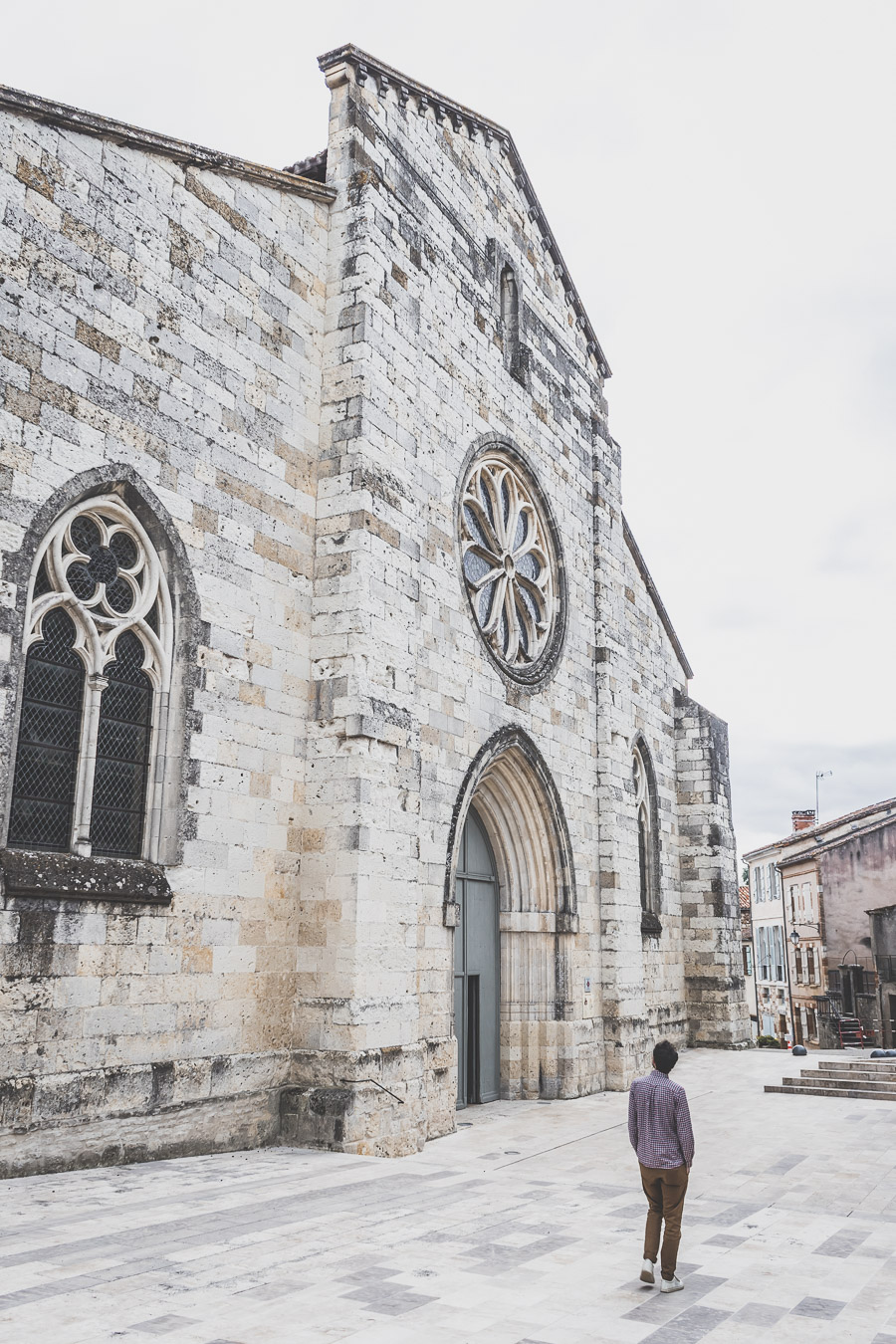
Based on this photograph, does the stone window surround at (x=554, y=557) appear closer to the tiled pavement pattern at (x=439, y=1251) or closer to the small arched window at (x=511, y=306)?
the small arched window at (x=511, y=306)

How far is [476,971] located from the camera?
12.4 m

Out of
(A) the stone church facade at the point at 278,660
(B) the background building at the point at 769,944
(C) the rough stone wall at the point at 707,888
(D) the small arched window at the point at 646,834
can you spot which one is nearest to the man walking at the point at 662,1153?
(A) the stone church facade at the point at 278,660

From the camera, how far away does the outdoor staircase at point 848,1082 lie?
45.4 ft

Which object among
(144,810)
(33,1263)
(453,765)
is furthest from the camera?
(453,765)

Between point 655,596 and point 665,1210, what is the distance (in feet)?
50.2

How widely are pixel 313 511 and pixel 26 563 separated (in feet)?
10.6

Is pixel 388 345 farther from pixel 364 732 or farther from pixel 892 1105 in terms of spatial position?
pixel 892 1105

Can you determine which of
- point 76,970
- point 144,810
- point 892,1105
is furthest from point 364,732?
point 892,1105

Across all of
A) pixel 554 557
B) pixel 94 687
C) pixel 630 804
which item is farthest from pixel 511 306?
pixel 94 687

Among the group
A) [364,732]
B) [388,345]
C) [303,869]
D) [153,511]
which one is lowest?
[303,869]

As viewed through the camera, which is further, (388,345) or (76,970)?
(388,345)

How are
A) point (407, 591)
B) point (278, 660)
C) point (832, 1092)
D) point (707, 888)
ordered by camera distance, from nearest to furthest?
point (278, 660) < point (407, 591) < point (832, 1092) < point (707, 888)

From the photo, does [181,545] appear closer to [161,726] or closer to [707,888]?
[161,726]

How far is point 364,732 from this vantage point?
9211 mm
